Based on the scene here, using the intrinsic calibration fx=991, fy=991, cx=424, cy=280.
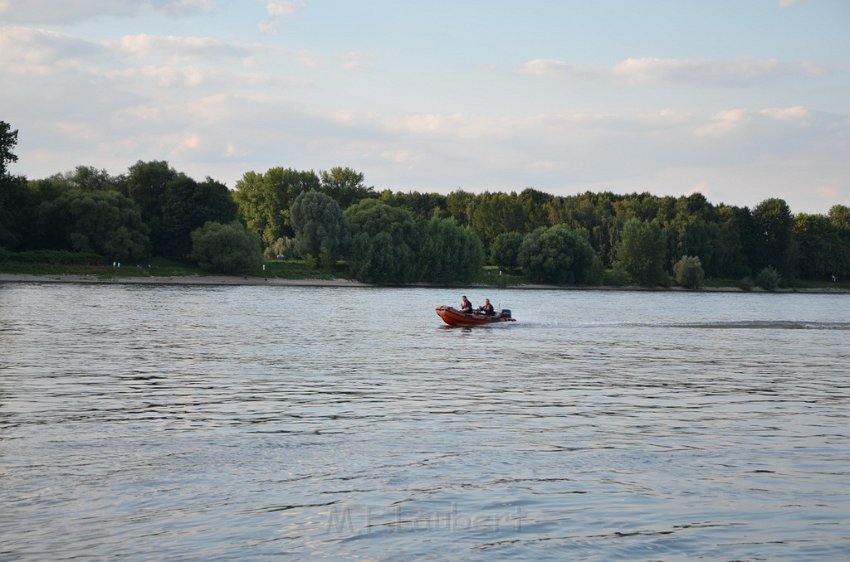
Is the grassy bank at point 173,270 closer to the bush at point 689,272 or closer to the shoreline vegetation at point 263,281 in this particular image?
the shoreline vegetation at point 263,281

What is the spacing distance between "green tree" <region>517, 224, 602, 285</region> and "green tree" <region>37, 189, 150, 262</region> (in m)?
65.1

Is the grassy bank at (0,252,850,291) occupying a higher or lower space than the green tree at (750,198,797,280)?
lower

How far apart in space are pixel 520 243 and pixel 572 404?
146 m

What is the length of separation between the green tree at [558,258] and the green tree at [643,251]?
7.32 metres

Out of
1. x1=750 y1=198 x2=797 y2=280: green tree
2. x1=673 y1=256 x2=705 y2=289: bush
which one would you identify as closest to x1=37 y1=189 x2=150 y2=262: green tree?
x1=673 y1=256 x2=705 y2=289: bush

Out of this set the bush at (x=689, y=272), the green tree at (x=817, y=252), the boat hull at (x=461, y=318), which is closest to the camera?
the boat hull at (x=461, y=318)

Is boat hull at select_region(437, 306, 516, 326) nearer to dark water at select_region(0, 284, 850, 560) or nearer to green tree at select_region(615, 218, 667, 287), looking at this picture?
dark water at select_region(0, 284, 850, 560)

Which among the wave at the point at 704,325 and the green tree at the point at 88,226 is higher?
the green tree at the point at 88,226

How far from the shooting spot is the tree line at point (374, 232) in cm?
12231

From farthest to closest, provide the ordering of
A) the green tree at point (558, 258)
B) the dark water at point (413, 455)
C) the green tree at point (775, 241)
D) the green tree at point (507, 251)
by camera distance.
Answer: the green tree at point (775, 241), the green tree at point (507, 251), the green tree at point (558, 258), the dark water at point (413, 455)

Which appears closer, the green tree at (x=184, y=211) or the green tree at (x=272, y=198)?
the green tree at (x=184, y=211)

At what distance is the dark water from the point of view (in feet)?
43.0

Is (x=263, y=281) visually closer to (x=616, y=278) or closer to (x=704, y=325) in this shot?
(x=616, y=278)

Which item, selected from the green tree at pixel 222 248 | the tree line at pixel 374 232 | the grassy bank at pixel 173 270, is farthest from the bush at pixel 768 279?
the green tree at pixel 222 248
